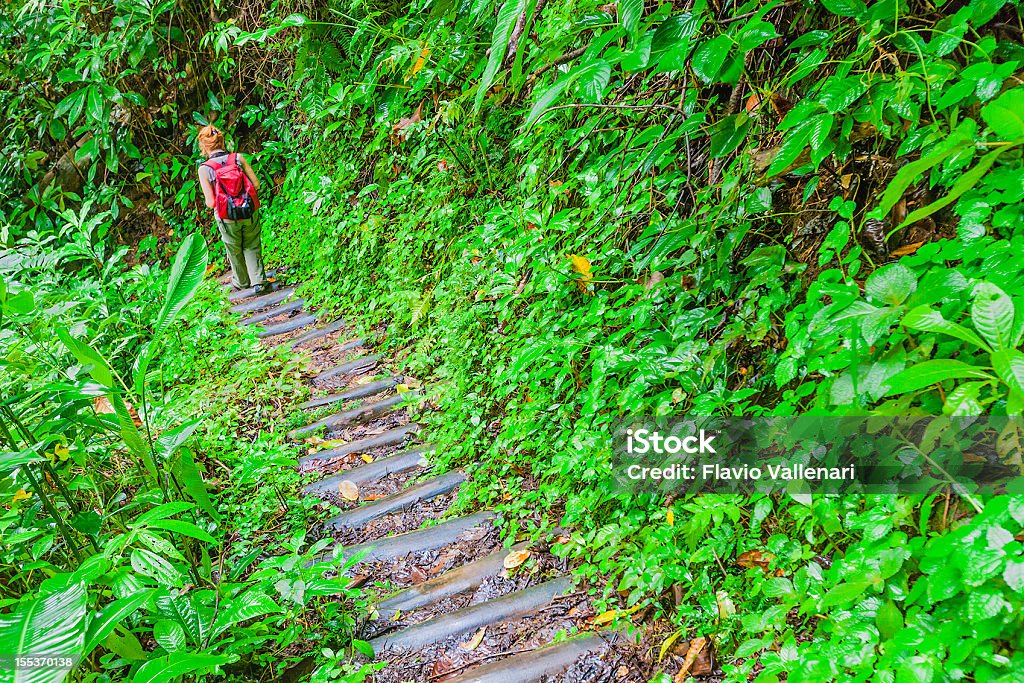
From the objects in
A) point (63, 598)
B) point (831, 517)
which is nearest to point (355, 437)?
point (63, 598)

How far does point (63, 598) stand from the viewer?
1.88 m

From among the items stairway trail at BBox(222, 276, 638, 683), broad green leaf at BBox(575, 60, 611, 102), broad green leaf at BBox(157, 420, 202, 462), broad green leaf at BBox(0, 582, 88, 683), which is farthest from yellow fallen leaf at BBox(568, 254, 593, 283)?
broad green leaf at BBox(0, 582, 88, 683)

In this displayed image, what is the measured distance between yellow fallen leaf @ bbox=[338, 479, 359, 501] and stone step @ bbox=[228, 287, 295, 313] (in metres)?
3.22

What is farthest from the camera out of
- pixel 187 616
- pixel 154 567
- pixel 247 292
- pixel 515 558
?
pixel 247 292

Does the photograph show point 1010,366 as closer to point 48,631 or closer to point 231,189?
point 48,631

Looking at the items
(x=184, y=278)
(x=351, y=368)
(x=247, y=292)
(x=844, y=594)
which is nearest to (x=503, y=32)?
(x=184, y=278)

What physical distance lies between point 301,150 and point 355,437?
16.9 feet

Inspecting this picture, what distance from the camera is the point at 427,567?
315cm

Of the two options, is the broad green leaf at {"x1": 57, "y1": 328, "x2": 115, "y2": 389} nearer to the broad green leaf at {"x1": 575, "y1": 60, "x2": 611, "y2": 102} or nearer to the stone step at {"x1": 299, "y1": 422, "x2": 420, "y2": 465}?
the stone step at {"x1": 299, "y1": 422, "x2": 420, "y2": 465}

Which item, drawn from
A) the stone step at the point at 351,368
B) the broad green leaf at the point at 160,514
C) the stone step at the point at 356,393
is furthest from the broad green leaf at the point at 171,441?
the stone step at the point at 351,368

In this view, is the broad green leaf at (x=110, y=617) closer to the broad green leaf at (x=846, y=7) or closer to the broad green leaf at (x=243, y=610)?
the broad green leaf at (x=243, y=610)

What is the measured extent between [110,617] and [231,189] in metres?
5.09

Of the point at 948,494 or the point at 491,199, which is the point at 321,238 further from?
the point at 948,494

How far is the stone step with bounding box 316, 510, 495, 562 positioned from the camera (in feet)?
10.6
